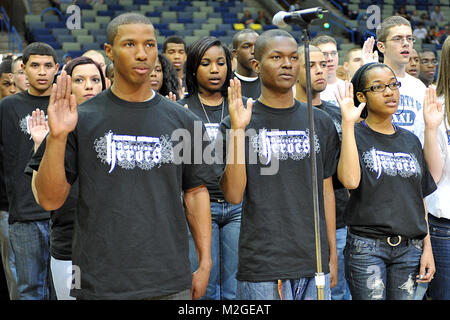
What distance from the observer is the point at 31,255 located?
13.0ft

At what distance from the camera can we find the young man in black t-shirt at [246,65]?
4609 millimetres

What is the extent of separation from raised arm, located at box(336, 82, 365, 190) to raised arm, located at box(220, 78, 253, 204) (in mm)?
549

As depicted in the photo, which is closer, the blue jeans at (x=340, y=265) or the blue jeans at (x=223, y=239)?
the blue jeans at (x=223, y=239)

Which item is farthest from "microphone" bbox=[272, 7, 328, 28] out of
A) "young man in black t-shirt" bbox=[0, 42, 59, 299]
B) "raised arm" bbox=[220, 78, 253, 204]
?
"young man in black t-shirt" bbox=[0, 42, 59, 299]

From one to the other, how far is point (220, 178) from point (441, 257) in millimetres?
1445

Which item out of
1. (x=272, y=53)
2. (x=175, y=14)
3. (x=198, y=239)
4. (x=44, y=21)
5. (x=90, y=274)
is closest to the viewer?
Answer: (x=90, y=274)

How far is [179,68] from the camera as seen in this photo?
5.79 meters

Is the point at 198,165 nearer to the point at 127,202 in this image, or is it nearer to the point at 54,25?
the point at 127,202

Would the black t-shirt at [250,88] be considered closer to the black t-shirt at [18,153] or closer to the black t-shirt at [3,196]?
the black t-shirt at [18,153]

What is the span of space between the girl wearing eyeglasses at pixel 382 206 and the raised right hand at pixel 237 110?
567mm

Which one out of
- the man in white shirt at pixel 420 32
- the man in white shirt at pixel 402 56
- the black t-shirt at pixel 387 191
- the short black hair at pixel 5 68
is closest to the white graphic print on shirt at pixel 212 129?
the black t-shirt at pixel 387 191
